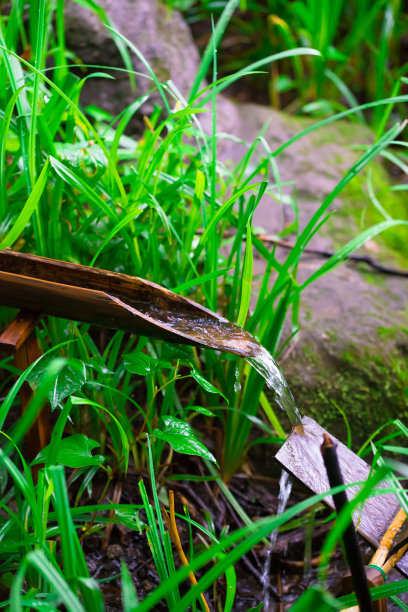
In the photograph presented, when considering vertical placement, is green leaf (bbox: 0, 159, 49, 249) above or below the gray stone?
below

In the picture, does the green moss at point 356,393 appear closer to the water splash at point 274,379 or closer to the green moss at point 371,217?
the water splash at point 274,379

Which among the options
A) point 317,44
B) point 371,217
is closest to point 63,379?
point 371,217

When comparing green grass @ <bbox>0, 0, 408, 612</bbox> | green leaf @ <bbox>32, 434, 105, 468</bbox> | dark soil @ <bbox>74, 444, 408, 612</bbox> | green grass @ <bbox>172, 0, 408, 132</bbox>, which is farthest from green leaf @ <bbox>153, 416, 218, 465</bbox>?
green grass @ <bbox>172, 0, 408, 132</bbox>

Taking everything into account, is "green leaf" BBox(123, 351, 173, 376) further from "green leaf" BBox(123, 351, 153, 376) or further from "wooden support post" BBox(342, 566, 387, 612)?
"wooden support post" BBox(342, 566, 387, 612)

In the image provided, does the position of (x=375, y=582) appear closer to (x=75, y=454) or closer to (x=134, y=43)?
(x=75, y=454)

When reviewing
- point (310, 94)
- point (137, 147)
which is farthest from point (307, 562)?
point (310, 94)

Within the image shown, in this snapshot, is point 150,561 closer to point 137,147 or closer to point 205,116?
point 137,147
